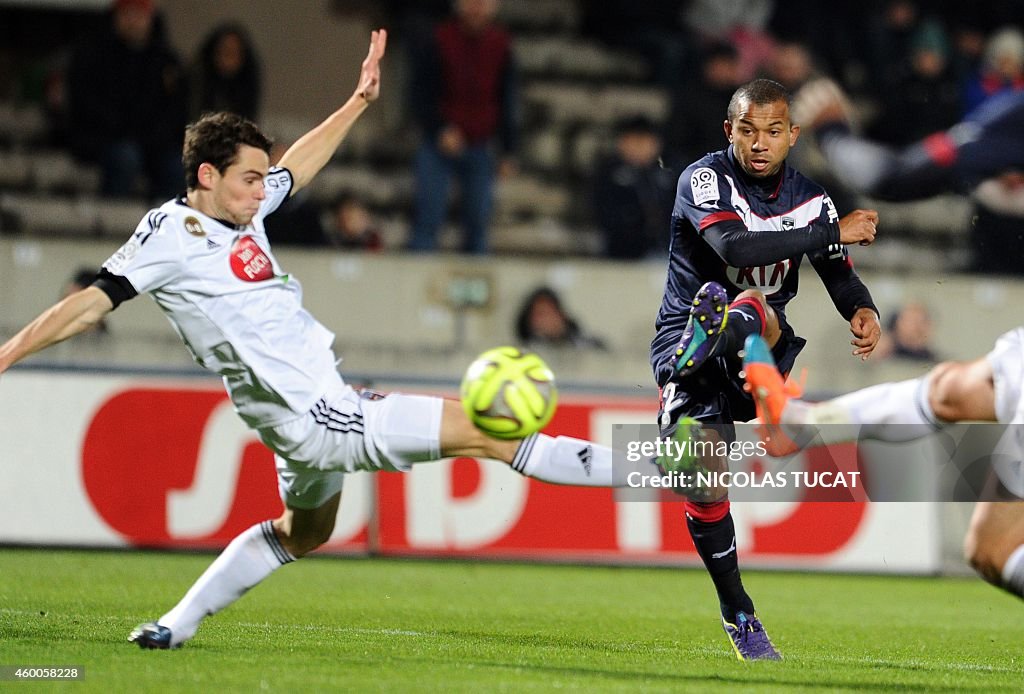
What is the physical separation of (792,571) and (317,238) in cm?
466

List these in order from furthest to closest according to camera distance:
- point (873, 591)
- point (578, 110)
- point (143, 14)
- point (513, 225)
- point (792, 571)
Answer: point (578, 110) < point (513, 225) < point (143, 14) < point (792, 571) < point (873, 591)

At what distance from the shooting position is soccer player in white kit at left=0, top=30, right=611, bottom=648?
18.8ft

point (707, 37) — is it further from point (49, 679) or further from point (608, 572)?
point (49, 679)

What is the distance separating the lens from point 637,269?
43.0 ft

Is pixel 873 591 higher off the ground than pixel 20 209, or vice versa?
pixel 20 209

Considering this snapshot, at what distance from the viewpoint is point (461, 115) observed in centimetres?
1330

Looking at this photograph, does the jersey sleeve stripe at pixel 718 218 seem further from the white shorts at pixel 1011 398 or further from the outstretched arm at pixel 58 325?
the outstretched arm at pixel 58 325

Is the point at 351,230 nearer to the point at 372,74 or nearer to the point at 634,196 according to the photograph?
the point at 634,196

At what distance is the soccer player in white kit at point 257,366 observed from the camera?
5.74 metres

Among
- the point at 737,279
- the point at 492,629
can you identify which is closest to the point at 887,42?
the point at 737,279

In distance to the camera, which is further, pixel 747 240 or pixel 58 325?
pixel 747 240

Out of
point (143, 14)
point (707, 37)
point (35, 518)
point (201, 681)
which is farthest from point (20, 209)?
point (201, 681)

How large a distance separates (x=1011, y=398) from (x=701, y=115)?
8.71 m

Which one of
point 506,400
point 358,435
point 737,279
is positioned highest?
point 737,279
